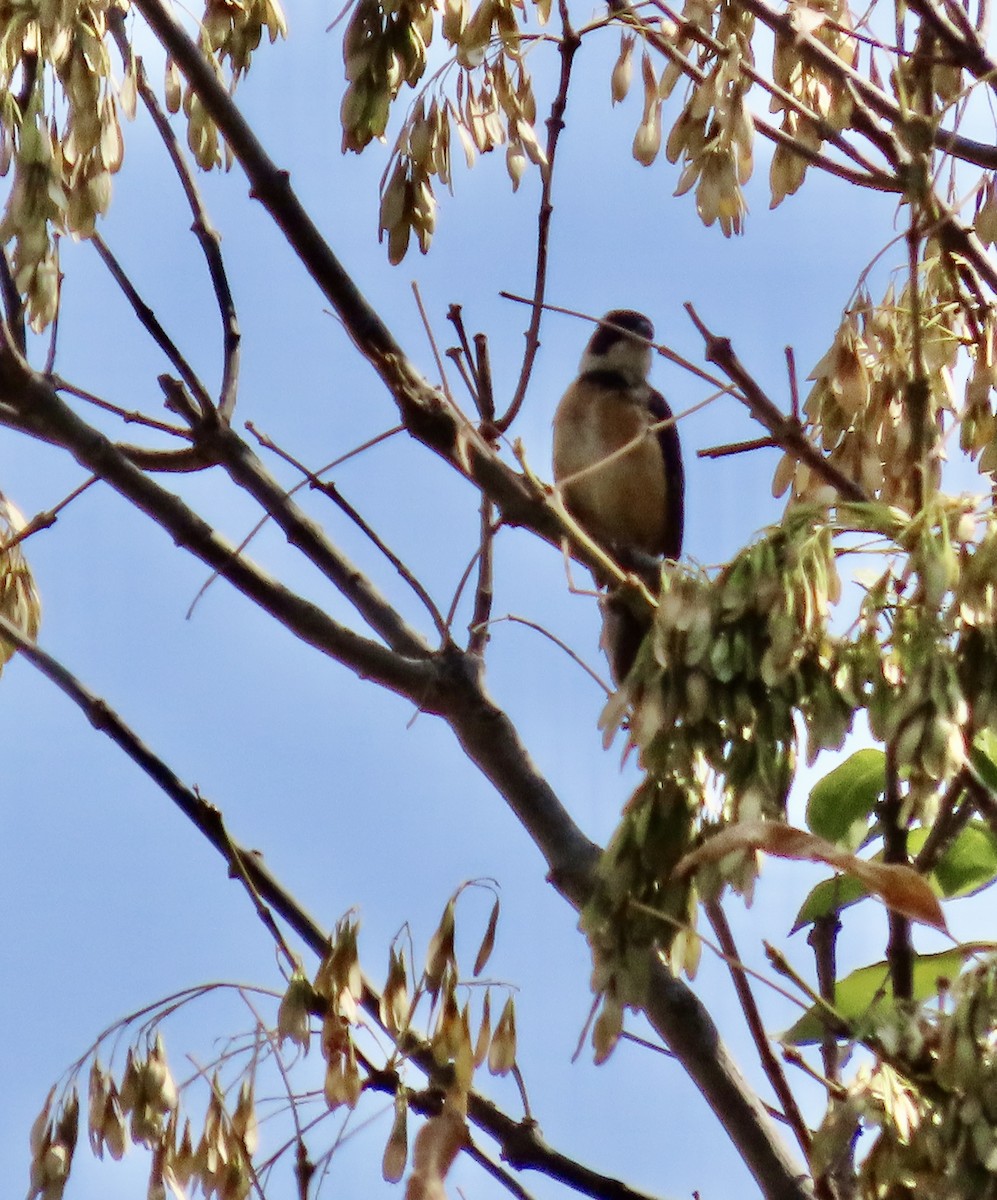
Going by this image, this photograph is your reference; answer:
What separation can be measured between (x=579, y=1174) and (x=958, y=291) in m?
1.49

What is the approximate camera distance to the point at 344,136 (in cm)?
258

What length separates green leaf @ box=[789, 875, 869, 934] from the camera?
2.61 meters

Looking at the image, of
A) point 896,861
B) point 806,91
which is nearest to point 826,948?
point 896,861

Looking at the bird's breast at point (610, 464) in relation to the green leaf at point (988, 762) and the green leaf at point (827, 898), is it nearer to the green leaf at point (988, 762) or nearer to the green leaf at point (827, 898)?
the green leaf at point (827, 898)

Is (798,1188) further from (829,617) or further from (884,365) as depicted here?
(884,365)

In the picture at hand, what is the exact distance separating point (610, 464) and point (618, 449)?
0.46 feet

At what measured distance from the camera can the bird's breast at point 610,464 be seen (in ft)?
18.1

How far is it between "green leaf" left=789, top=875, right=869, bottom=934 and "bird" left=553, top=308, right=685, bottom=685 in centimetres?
271

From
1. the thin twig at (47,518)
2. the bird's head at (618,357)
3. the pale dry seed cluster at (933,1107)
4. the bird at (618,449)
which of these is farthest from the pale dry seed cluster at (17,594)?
the bird's head at (618,357)

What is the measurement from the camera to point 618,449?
5406mm

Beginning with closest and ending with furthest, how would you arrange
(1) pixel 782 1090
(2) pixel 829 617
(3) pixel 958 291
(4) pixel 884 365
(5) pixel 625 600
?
(2) pixel 829 617
(5) pixel 625 600
(1) pixel 782 1090
(4) pixel 884 365
(3) pixel 958 291

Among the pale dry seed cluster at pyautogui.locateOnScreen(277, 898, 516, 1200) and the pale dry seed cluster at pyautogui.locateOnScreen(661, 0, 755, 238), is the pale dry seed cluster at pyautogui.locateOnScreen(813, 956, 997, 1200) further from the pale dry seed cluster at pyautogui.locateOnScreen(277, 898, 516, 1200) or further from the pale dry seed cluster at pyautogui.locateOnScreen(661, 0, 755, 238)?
the pale dry seed cluster at pyautogui.locateOnScreen(661, 0, 755, 238)

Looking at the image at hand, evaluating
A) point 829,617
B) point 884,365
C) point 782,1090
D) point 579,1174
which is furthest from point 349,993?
point 884,365

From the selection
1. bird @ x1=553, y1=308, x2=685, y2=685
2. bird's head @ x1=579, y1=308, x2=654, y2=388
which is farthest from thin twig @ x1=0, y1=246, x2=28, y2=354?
bird's head @ x1=579, y1=308, x2=654, y2=388
